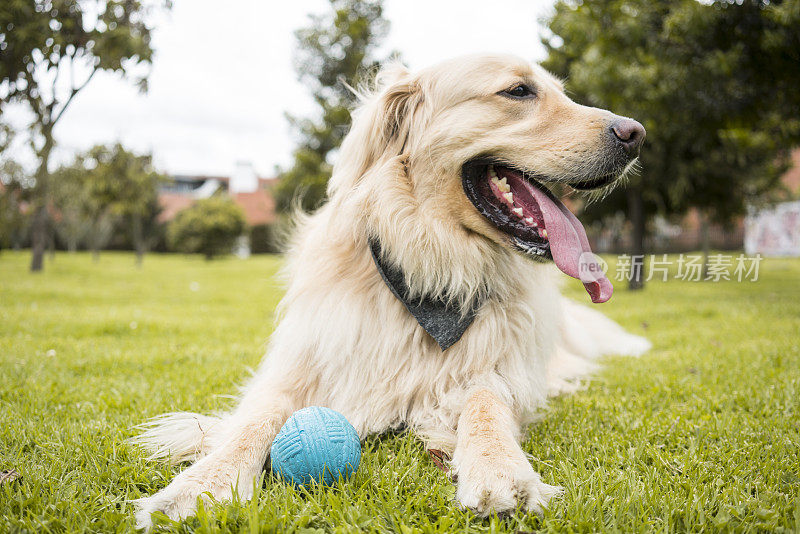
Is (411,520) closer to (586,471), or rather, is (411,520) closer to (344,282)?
(586,471)

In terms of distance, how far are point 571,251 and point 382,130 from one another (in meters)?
1.11

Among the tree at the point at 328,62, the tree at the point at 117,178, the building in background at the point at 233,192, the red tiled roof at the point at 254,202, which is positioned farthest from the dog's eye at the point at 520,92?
the red tiled roof at the point at 254,202

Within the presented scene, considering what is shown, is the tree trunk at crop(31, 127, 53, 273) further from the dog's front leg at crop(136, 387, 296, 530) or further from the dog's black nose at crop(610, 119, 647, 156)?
the dog's black nose at crop(610, 119, 647, 156)

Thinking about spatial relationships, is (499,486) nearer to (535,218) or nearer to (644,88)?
(535,218)

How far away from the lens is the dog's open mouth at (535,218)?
96.6 inches

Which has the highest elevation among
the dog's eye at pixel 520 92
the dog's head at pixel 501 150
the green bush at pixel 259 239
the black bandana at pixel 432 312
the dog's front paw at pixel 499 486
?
the dog's eye at pixel 520 92

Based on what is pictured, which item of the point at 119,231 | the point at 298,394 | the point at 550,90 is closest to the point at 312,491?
the point at 298,394

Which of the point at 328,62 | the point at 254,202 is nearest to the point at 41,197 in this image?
the point at 328,62

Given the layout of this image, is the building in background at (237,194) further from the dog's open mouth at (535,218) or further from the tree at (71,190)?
the dog's open mouth at (535,218)

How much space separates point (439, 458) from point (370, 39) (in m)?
22.6

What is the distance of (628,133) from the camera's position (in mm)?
2420

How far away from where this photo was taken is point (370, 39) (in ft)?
73.2

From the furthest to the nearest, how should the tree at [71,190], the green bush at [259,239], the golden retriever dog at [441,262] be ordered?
the green bush at [259,239]
the tree at [71,190]
the golden retriever dog at [441,262]

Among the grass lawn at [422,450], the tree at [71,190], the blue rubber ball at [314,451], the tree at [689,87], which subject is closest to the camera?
the grass lawn at [422,450]
